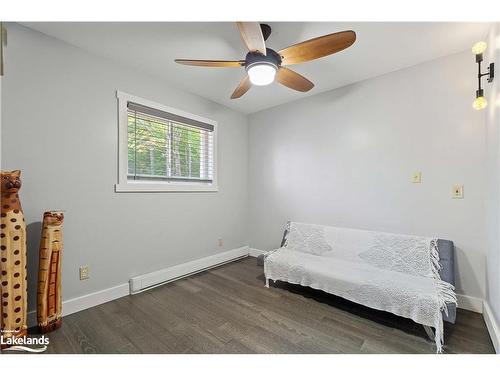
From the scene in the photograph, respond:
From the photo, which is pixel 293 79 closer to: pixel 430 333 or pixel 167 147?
pixel 167 147

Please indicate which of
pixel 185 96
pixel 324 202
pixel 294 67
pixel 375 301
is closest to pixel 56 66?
pixel 185 96

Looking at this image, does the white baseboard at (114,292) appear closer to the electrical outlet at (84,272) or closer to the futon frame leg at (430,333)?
the electrical outlet at (84,272)

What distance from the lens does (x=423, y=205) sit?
2.20 m

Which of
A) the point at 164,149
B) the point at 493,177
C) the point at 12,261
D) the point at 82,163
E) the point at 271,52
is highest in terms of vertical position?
the point at 271,52

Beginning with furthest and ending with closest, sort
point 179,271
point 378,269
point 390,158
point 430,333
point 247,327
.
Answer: point 179,271 → point 390,158 → point 378,269 → point 247,327 → point 430,333

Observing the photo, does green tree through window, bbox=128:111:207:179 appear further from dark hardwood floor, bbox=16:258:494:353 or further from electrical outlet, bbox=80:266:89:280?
dark hardwood floor, bbox=16:258:494:353

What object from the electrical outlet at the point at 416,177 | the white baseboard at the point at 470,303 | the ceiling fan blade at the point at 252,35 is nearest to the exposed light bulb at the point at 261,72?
the ceiling fan blade at the point at 252,35

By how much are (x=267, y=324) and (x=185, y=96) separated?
2.69 m

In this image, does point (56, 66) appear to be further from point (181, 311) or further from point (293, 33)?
point (181, 311)

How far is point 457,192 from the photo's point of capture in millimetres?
2041

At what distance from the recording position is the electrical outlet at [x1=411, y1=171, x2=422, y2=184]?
87.2 inches

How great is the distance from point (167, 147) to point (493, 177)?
305cm

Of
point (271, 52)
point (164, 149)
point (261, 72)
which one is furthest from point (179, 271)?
point (271, 52)

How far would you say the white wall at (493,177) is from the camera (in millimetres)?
1517
